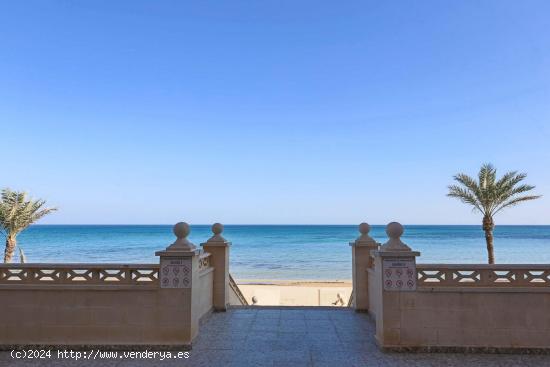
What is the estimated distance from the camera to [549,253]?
1951 inches

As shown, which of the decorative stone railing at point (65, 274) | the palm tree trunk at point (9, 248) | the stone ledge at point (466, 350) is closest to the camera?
the stone ledge at point (466, 350)

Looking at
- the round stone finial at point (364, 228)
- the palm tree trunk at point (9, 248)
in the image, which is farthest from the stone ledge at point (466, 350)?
the palm tree trunk at point (9, 248)

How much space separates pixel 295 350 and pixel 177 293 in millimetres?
2247

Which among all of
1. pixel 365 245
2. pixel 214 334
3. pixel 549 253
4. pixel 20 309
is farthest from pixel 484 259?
pixel 20 309

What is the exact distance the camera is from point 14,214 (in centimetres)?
1842

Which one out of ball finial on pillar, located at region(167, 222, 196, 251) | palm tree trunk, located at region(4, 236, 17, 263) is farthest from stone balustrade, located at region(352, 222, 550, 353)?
palm tree trunk, located at region(4, 236, 17, 263)

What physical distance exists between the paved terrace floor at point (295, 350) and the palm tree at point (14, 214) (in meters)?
15.8

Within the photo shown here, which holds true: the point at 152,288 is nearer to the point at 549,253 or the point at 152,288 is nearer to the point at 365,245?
the point at 365,245

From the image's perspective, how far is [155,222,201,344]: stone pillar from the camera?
19.8 feet

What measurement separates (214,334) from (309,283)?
21700 millimetres

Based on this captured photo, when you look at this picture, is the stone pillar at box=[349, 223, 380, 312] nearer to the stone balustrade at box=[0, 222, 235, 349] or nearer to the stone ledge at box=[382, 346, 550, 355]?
the stone ledge at box=[382, 346, 550, 355]

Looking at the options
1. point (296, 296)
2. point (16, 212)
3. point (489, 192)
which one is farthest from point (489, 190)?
point (16, 212)

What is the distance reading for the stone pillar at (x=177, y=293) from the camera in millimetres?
6027

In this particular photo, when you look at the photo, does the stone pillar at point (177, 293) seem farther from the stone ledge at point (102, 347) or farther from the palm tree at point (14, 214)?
the palm tree at point (14, 214)
